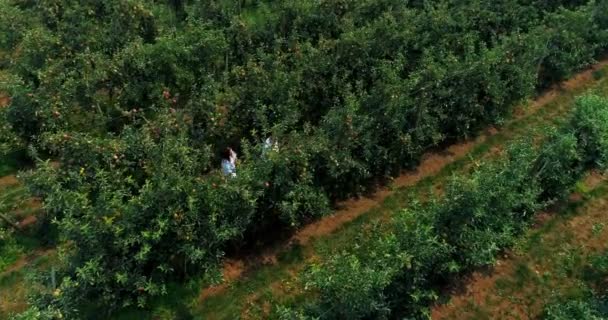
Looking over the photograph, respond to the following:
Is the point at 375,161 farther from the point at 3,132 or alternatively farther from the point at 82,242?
the point at 3,132

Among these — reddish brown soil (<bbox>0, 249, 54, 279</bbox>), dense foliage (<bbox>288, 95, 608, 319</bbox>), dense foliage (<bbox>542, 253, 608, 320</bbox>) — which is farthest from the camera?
reddish brown soil (<bbox>0, 249, 54, 279</bbox>)

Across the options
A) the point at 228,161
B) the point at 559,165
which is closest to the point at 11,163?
the point at 228,161

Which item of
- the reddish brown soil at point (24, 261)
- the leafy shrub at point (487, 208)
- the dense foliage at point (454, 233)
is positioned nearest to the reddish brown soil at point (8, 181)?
the reddish brown soil at point (24, 261)

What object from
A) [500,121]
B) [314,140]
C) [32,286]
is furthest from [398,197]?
[32,286]

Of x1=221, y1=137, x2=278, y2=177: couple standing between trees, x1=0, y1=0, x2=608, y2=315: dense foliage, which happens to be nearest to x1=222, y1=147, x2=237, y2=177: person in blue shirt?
x1=221, y1=137, x2=278, y2=177: couple standing between trees

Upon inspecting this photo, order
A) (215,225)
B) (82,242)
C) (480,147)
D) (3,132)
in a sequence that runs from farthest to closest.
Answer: (480,147)
(3,132)
(215,225)
(82,242)

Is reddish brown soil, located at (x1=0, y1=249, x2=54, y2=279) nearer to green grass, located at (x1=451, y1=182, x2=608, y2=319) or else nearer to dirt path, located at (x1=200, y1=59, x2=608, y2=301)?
dirt path, located at (x1=200, y1=59, x2=608, y2=301)

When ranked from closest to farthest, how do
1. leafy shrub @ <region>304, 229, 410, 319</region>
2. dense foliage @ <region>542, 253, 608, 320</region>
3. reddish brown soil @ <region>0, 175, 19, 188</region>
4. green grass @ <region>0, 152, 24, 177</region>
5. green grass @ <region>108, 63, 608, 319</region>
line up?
leafy shrub @ <region>304, 229, 410, 319</region> → dense foliage @ <region>542, 253, 608, 320</region> → green grass @ <region>108, 63, 608, 319</region> → reddish brown soil @ <region>0, 175, 19, 188</region> → green grass @ <region>0, 152, 24, 177</region>
